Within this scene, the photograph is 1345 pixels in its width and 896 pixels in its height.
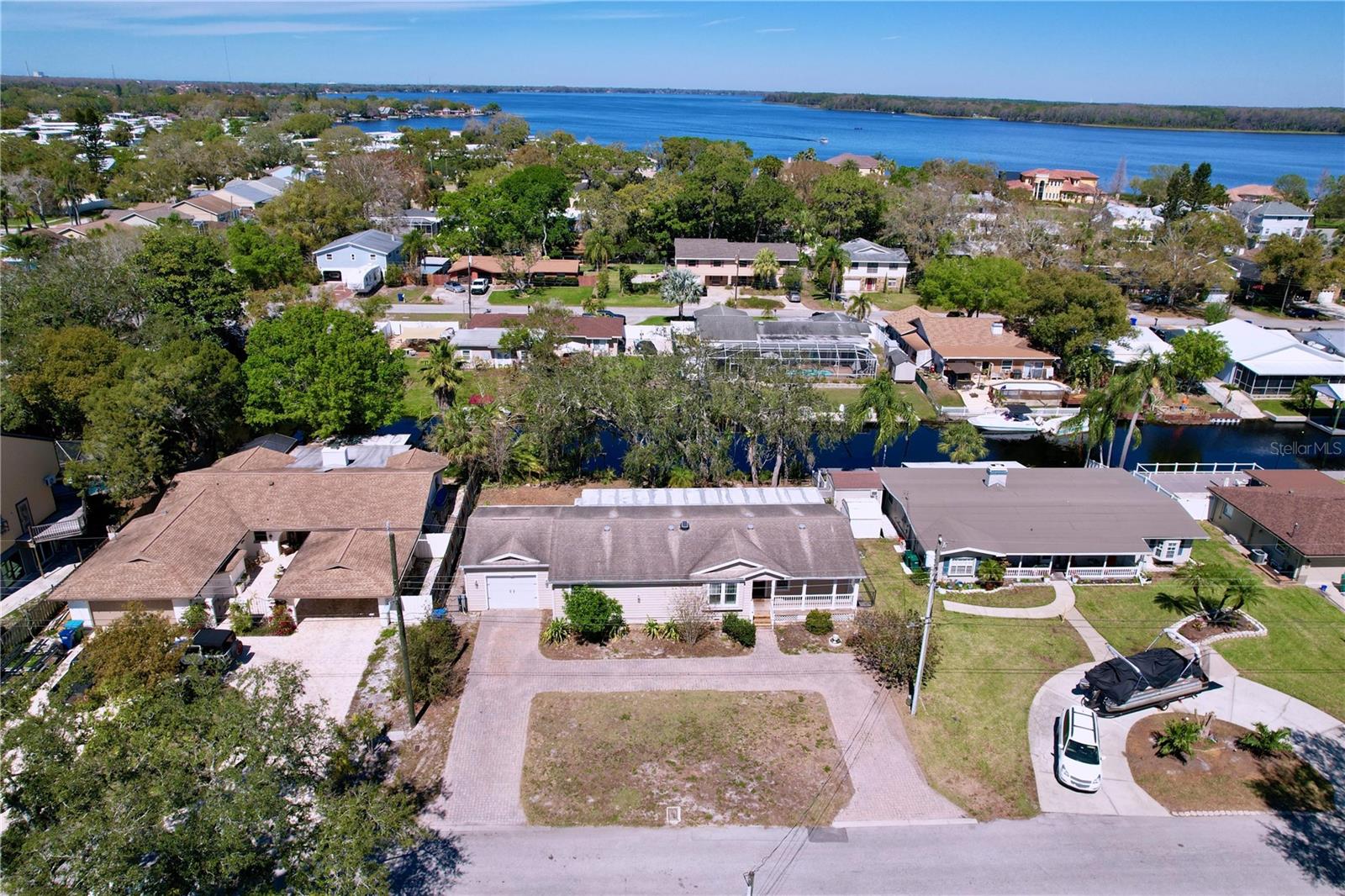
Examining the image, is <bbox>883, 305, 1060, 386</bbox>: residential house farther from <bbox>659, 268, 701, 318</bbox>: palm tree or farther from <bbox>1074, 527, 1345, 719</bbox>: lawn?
<bbox>1074, 527, 1345, 719</bbox>: lawn

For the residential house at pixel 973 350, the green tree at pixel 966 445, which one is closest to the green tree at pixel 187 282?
the green tree at pixel 966 445

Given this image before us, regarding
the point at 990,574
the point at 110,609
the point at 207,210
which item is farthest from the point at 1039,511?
the point at 207,210

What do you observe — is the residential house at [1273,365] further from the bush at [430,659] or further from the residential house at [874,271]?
the bush at [430,659]

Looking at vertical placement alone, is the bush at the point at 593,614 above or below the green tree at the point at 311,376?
below

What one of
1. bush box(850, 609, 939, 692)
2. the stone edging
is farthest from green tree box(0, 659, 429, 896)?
the stone edging

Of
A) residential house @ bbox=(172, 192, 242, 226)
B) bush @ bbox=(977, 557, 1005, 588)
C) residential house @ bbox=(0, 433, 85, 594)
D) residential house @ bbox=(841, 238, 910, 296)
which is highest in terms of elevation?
residential house @ bbox=(172, 192, 242, 226)

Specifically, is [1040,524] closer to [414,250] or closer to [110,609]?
[110,609]

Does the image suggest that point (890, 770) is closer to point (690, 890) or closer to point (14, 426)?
point (690, 890)
